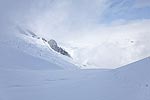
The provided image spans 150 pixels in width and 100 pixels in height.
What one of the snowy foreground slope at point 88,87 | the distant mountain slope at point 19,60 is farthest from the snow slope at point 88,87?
the distant mountain slope at point 19,60

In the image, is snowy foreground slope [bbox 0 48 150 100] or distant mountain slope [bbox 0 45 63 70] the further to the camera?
distant mountain slope [bbox 0 45 63 70]

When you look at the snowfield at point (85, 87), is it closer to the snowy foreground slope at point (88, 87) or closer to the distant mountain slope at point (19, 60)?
the snowy foreground slope at point (88, 87)

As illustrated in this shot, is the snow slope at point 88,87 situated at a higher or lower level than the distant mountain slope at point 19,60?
lower

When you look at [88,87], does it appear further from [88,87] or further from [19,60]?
[19,60]

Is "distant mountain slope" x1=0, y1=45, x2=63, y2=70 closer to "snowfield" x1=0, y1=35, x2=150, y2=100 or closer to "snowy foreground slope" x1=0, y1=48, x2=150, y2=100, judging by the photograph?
"snowfield" x1=0, y1=35, x2=150, y2=100

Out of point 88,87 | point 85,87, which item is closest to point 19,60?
point 85,87

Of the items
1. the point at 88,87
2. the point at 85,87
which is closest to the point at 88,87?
the point at 88,87

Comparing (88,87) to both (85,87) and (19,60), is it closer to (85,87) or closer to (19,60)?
(85,87)

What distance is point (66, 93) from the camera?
358 inches

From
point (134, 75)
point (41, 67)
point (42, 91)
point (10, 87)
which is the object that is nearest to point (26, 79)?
point (10, 87)

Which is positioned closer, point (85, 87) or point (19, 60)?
point (85, 87)

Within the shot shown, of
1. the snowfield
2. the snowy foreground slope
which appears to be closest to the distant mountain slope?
the snowfield

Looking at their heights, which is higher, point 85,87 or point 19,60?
point 19,60

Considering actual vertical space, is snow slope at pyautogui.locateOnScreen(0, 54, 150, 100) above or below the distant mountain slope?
below
